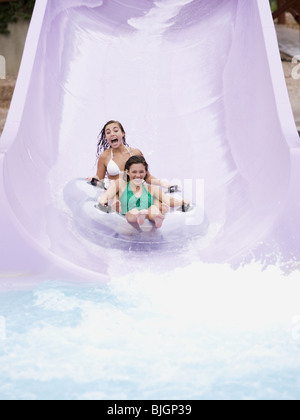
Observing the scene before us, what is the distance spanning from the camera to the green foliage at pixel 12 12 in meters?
7.29

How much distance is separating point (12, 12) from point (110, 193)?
462 centimetres

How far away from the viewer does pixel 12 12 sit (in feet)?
24.0

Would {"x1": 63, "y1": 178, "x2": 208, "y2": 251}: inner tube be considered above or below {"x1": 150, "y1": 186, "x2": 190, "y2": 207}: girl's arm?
below

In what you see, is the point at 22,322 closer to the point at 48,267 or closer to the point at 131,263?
the point at 48,267

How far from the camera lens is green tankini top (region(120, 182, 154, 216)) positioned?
3.34m

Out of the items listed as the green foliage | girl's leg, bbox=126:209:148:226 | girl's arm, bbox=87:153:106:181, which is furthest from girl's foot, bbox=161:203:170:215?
the green foliage

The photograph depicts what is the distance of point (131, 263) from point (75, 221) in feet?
1.44

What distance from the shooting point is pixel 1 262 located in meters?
3.07

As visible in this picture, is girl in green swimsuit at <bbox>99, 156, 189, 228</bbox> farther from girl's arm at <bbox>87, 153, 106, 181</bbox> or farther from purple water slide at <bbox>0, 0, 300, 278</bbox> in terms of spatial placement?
girl's arm at <bbox>87, 153, 106, 181</bbox>

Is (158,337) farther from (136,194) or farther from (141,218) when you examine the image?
(136,194)

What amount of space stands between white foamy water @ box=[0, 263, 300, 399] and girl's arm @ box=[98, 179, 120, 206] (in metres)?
0.45

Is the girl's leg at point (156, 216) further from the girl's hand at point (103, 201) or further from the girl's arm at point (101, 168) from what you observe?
the girl's arm at point (101, 168)
